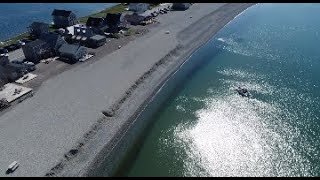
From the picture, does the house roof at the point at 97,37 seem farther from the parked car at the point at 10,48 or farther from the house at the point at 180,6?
the house at the point at 180,6

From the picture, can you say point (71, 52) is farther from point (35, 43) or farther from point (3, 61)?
point (3, 61)

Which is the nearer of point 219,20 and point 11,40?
point 11,40

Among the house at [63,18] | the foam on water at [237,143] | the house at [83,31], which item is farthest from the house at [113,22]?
the foam on water at [237,143]

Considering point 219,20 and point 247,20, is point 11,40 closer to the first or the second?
point 219,20

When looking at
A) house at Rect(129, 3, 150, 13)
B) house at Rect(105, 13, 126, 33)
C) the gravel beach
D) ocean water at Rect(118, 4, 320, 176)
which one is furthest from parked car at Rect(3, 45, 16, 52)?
house at Rect(129, 3, 150, 13)

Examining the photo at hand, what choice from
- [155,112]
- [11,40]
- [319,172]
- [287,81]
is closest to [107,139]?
[155,112]

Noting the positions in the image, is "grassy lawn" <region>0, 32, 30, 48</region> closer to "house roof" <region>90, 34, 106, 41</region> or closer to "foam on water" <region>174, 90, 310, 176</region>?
"house roof" <region>90, 34, 106, 41</region>
